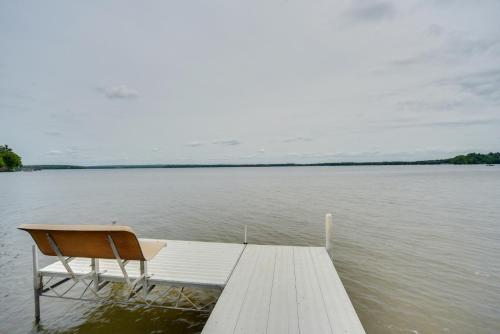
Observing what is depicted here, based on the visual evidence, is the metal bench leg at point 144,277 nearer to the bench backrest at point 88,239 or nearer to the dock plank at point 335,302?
the bench backrest at point 88,239

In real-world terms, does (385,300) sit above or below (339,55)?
below

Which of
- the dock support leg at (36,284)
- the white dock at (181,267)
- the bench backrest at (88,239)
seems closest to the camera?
the bench backrest at (88,239)

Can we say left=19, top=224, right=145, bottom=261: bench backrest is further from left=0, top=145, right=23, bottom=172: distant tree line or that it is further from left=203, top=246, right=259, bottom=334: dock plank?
left=0, top=145, right=23, bottom=172: distant tree line

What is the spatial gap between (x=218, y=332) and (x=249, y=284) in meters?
1.69

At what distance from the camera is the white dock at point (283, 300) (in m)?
4.07

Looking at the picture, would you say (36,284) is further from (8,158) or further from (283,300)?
(8,158)

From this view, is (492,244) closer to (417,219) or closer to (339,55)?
(417,219)

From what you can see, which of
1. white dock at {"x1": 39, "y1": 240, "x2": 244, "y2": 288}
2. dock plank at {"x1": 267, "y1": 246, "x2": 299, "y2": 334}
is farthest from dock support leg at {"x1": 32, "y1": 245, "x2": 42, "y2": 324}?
dock plank at {"x1": 267, "y1": 246, "x2": 299, "y2": 334}

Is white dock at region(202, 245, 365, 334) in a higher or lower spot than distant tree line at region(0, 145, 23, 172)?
lower

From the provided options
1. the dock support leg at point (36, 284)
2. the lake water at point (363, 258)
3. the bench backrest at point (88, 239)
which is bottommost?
the lake water at point (363, 258)

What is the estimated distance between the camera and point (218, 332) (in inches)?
155

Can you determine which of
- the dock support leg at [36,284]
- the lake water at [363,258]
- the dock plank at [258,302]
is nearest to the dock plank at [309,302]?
the dock plank at [258,302]

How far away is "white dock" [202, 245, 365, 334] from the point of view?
407cm

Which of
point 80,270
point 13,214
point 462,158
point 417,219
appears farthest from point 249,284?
point 462,158
